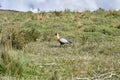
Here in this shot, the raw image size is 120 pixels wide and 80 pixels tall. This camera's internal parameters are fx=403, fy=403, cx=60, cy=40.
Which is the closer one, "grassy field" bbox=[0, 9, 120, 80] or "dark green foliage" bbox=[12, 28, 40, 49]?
"grassy field" bbox=[0, 9, 120, 80]

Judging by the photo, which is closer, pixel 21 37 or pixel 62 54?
pixel 62 54

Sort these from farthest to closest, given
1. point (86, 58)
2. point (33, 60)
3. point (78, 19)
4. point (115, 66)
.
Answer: point (78, 19) < point (86, 58) < point (33, 60) < point (115, 66)

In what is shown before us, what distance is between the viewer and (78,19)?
1897cm

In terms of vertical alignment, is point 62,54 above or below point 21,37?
below

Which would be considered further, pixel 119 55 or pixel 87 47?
pixel 87 47

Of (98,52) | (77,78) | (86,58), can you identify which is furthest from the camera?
(98,52)

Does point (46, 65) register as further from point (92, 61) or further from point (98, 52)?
point (98, 52)

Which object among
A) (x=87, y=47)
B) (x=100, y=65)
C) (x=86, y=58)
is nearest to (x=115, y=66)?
(x=100, y=65)

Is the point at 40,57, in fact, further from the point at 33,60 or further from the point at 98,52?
the point at 98,52

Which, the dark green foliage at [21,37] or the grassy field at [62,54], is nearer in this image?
the grassy field at [62,54]

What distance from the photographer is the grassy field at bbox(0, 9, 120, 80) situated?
704 centimetres

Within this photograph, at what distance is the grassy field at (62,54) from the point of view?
7.04 m

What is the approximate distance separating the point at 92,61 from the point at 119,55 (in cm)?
122

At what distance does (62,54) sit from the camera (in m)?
9.91
